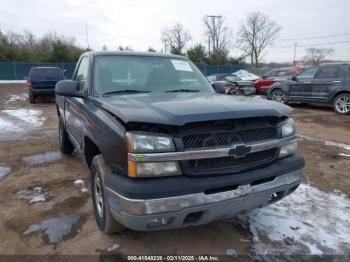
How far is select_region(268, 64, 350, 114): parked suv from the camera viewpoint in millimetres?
10836

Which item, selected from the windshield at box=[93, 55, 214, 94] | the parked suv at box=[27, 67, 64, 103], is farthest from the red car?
the windshield at box=[93, 55, 214, 94]

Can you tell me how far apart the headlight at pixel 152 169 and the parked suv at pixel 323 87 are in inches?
404

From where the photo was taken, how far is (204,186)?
2.41 metres

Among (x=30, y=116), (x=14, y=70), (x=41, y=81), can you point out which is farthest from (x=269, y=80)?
(x=14, y=70)

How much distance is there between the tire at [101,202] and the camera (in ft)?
9.33

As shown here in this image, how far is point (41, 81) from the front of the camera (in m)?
15.2

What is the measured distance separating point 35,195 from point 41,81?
486 inches

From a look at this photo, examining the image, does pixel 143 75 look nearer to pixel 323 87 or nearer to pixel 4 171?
pixel 4 171

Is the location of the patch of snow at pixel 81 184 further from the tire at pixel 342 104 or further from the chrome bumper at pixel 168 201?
the tire at pixel 342 104

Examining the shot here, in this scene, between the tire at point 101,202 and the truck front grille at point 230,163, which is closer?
the truck front grille at point 230,163

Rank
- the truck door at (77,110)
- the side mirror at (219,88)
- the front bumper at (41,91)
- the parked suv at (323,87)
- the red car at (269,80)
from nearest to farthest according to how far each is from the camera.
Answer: the truck door at (77,110) → the side mirror at (219,88) → the parked suv at (323,87) → the front bumper at (41,91) → the red car at (269,80)

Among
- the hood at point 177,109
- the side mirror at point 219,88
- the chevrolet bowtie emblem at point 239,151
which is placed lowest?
the chevrolet bowtie emblem at point 239,151

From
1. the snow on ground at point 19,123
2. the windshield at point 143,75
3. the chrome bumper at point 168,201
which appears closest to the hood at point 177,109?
the windshield at point 143,75

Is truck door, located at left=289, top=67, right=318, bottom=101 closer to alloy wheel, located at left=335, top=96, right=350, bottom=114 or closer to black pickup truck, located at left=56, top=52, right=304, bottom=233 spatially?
alloy wheel, located at left=335, top=96, right=350, bottom=114
